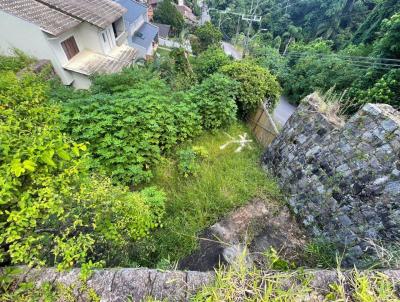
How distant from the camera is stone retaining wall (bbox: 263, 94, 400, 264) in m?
3.23

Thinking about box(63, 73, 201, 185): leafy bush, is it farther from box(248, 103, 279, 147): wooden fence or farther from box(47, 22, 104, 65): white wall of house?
box(47, 22, 104, 65): white wall of house

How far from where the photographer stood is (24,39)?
872cm

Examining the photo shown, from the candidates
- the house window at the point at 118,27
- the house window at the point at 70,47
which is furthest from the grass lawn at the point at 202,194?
the house window at the point at 118,27

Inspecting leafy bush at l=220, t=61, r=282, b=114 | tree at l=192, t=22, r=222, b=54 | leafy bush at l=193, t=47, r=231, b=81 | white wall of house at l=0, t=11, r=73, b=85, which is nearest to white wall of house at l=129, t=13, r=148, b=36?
tree at l=192, t=22, r=222, b=54

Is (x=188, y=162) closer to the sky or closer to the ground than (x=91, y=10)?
closer to the ground

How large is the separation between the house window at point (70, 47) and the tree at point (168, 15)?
23.2 meters

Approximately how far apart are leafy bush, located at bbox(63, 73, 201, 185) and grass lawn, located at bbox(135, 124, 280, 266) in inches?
23.1

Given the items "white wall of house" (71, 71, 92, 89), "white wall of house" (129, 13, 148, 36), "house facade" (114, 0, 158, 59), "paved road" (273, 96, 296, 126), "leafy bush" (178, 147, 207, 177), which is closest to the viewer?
"leafy bush" (178, 147, 207, 177)

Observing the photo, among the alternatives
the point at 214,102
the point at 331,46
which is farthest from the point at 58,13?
the point at 331,46

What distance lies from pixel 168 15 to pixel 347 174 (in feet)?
108

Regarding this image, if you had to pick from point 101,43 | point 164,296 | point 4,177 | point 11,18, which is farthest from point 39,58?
point 164,296

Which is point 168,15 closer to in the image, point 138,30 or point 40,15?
point 138,30

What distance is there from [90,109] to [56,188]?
11.8 ft

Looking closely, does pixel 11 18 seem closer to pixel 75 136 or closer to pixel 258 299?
pixel 75 136
